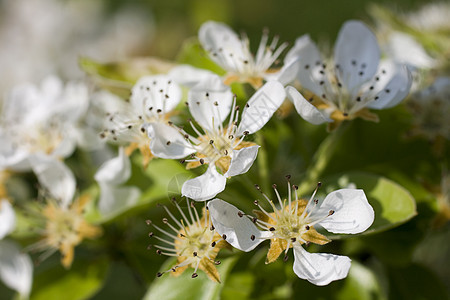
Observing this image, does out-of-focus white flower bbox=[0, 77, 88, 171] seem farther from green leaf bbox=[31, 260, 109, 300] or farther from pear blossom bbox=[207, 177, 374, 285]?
pear blossom bbox=[207, 177, 374, 285]

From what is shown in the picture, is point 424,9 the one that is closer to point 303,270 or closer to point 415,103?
point 415,103

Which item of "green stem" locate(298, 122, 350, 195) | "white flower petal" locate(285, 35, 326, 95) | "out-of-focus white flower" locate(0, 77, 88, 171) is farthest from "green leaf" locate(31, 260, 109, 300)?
"white flower petal" locate(285, 35, 326, 95)

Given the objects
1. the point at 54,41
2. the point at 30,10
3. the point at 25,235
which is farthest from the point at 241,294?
the point at 30,10

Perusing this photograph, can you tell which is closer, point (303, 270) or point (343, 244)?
point (303, 270)

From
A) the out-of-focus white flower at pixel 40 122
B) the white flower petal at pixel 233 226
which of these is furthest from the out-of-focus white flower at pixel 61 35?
the white flower petal at pixel 233 226

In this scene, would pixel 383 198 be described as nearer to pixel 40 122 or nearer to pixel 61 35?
pixel 40 122

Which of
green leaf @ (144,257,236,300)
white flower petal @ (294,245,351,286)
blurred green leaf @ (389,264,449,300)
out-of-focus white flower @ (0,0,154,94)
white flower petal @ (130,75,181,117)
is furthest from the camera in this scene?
out-of-focus white flower @ (0,0,154,94)
